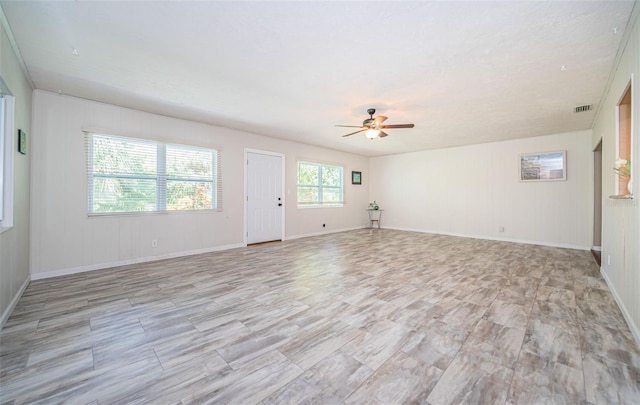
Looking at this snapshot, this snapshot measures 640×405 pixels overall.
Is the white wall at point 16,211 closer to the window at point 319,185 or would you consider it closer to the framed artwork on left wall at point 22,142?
the framed artwork on left wall at point 22,142

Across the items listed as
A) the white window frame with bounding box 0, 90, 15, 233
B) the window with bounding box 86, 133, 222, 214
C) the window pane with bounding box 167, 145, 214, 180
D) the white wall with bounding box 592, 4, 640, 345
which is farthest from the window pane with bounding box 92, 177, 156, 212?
the white wall with bounding box 592, 4, 640, 345

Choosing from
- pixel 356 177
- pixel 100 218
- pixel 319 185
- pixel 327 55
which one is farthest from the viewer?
pixel 356 177

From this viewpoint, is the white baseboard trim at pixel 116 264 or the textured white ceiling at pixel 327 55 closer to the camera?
the textured white ceiling at pixel 327 55

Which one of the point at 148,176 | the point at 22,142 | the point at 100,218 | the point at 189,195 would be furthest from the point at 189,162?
the point at 22,142

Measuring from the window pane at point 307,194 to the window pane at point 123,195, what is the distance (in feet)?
10.9

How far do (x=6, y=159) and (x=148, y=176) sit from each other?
72.6 inches

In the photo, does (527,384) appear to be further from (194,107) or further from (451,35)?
(194,107)

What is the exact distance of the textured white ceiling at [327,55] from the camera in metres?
1.99

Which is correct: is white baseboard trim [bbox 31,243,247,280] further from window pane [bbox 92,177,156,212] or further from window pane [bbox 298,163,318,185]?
window pane [bbox 298,163,318,185]

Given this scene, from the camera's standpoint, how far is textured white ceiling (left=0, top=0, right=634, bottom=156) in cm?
199

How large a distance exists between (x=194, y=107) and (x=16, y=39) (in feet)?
6.23

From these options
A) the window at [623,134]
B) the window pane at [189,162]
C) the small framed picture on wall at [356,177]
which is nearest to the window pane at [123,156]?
the window pane at [189,162]

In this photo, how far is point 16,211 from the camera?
271 cm

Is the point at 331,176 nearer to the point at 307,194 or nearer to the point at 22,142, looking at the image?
the point at 307,194
